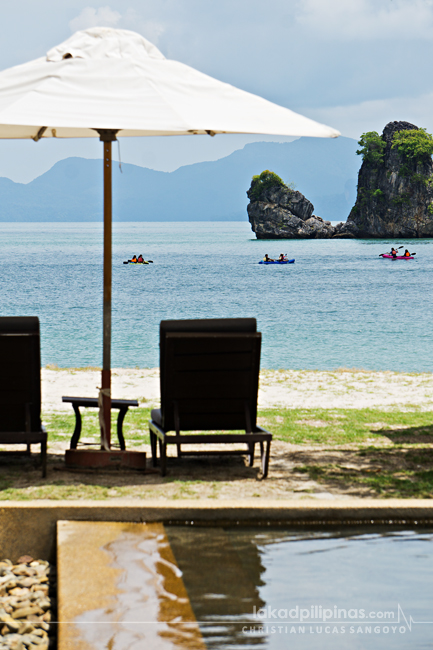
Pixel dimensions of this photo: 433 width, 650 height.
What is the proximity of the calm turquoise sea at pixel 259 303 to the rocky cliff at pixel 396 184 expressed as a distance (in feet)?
64.2

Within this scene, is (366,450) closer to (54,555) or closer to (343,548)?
(343,548)

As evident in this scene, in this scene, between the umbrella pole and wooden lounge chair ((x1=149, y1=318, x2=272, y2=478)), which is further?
the umbrella pole

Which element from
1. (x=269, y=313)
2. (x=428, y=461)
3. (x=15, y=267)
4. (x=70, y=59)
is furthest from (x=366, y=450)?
(x=15, y=267)

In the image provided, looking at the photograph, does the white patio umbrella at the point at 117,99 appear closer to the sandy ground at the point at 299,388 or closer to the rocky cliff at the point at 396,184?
A: the sandy ground at the point at 299,388

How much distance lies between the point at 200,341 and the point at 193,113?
1405mm

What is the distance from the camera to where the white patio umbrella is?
382 cm

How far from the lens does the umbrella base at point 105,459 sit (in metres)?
4.62

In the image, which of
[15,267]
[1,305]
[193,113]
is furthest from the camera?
[15,267]

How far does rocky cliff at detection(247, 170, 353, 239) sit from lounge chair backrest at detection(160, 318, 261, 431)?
384 ft

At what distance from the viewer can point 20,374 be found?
173 inches

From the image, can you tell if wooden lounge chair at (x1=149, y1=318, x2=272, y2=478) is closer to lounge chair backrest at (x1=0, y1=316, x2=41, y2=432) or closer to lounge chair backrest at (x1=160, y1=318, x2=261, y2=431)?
lounge chair backrest at (x1=160, y1=318, x2=261, y2=431)

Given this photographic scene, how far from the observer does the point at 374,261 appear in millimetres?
89500

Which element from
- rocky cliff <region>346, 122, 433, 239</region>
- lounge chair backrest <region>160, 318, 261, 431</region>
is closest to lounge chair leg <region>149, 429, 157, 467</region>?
lounge chair backrest <region>160, 318, 261, 431</region>

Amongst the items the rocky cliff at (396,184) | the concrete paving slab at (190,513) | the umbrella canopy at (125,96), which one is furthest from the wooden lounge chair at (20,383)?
the rocky cliff at (396,184)
